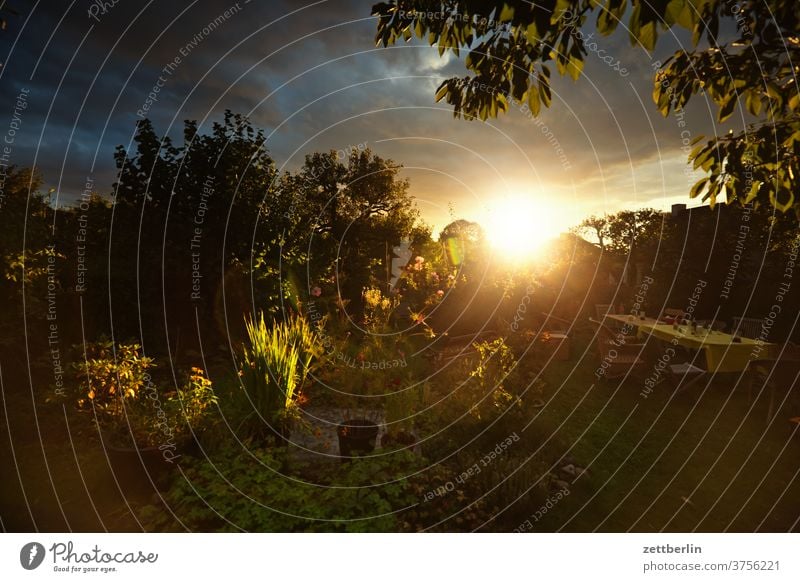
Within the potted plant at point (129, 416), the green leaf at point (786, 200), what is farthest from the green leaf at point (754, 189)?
the potted plant at point (129, 416)

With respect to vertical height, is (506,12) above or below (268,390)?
above

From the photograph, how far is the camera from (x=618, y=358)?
9.29m

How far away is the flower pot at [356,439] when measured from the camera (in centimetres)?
536

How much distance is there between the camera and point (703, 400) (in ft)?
28.4

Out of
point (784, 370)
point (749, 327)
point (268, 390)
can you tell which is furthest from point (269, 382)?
point (749, 327)

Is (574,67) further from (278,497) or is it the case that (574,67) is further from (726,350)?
(726,350)

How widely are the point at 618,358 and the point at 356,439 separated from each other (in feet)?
22.3

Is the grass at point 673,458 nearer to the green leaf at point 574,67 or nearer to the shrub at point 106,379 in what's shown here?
the green leaf at point 574,67

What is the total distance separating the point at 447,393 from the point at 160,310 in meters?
5.69

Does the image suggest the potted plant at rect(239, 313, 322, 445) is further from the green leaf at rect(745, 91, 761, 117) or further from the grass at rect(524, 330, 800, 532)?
the green leaf at rect(745, 91, 761, 117)

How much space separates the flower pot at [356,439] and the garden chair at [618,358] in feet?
19.5
